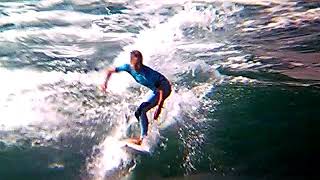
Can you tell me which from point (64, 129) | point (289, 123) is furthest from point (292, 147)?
point (64, 129)

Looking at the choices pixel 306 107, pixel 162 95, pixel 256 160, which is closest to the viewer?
pixel 162 95

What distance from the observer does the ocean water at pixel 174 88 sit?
2.12m

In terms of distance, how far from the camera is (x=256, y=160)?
2.22 meters

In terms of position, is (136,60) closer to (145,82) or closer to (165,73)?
(145,82)

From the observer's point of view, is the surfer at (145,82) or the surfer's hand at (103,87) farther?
the surfer's hand at (103,87)

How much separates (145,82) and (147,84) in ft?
0.03

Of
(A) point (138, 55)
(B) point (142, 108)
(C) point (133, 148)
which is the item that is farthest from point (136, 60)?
(C) point (133, 148)

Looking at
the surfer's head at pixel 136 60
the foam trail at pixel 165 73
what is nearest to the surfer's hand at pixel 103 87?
the foam trail at pixel 165 73

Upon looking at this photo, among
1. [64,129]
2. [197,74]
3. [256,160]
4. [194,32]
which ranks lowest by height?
[256,160]

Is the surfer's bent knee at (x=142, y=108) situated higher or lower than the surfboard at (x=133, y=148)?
higher

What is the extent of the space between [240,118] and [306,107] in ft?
0.96

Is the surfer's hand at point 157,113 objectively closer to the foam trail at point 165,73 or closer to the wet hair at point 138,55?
the foam trail at point 165,73

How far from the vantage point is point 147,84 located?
2055 millimetres

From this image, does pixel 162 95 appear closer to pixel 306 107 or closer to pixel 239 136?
pixel 239 136
